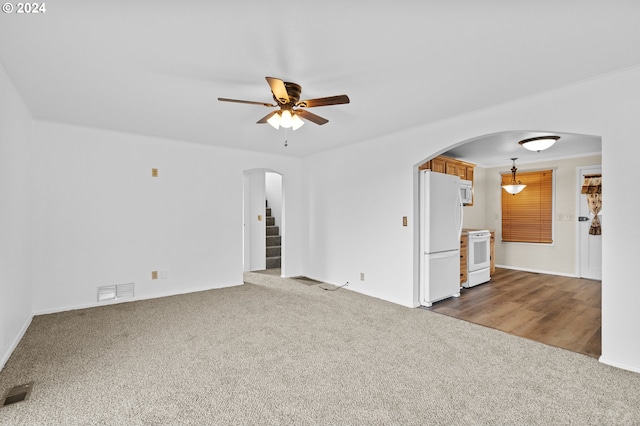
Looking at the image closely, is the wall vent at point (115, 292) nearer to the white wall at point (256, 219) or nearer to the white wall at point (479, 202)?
the white wall at point (256, 219)

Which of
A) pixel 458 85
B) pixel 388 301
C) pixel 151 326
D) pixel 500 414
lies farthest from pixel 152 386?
pixel 458 85

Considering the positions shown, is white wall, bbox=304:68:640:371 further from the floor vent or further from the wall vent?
the floor vent

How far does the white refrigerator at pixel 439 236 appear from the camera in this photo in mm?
4227

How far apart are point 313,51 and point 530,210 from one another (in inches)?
257

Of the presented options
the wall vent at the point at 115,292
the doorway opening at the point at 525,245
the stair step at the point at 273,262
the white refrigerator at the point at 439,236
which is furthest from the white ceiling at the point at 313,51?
the stair step at the point at 273,262

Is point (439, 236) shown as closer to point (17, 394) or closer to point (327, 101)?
point (327, 101)

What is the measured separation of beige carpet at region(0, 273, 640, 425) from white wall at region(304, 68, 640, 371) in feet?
2.14

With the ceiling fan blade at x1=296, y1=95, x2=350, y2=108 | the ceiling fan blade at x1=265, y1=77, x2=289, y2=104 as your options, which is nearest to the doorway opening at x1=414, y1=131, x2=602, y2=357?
the ceiling fan blade at x1=296, y1=95, x2=350, y2=108

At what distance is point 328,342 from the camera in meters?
3.01

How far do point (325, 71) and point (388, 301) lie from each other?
3.18 metres

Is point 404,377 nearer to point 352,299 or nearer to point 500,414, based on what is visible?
point 500,414

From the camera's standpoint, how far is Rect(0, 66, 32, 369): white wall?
262 cm

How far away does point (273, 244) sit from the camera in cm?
761

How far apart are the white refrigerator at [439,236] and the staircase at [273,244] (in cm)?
382
